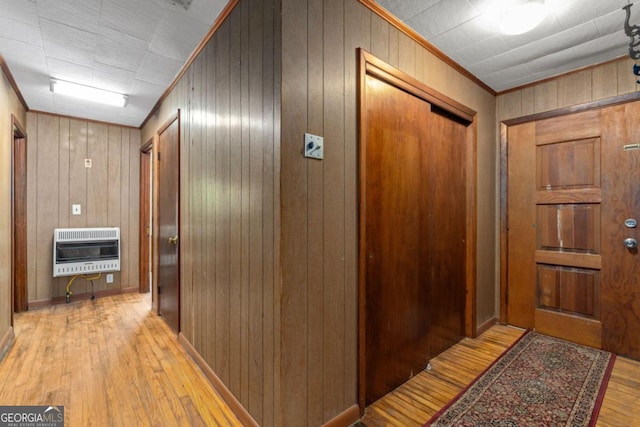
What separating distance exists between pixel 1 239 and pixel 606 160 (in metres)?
5.32

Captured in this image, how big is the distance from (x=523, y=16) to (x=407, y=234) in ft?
5.18

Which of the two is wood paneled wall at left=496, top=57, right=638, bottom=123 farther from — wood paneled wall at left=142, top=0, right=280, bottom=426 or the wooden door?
wood paneled wall at left=142, top=0, right=280, bottom=426

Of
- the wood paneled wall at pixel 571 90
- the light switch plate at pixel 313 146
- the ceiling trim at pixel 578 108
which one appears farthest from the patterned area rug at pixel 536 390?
the wood paneled wall at pixel 571 90

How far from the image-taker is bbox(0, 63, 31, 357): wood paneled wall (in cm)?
256

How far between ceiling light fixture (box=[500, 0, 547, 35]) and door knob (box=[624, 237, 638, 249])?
191 cm

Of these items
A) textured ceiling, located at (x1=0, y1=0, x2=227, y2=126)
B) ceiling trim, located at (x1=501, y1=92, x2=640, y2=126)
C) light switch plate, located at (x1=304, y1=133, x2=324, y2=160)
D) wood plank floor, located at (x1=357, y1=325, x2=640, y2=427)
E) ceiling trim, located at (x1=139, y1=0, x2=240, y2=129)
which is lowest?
wood plank floor, located at (x1=357, y1=325, x2=640, y2=427)

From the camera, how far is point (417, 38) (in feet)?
7.14

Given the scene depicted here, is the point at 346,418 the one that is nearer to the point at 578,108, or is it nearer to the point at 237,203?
the point at 237,203

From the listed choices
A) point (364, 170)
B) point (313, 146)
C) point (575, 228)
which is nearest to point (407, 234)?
point (364, 170)

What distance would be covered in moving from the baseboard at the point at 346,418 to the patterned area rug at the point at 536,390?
0.44 meters

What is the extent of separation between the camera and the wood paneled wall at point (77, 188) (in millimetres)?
3758

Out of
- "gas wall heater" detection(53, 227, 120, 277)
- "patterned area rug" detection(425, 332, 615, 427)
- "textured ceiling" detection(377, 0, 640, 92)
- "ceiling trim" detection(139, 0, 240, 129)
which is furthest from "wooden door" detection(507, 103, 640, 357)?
"gas wall heater" detection(53, 227, 120, 277)

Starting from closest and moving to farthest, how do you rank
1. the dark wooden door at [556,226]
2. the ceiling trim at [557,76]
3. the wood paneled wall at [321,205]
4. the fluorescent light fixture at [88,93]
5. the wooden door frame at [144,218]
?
the wood paneled wall at [321,205] → the ceiling trim at [557,76] → the dark wooden door at [556,226] → the fluorescent light fixture at [88,93] → the wooden door frame at [144,218]

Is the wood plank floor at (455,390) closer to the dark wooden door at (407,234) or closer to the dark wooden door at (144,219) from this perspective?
the dark wooden door at (407,234)
